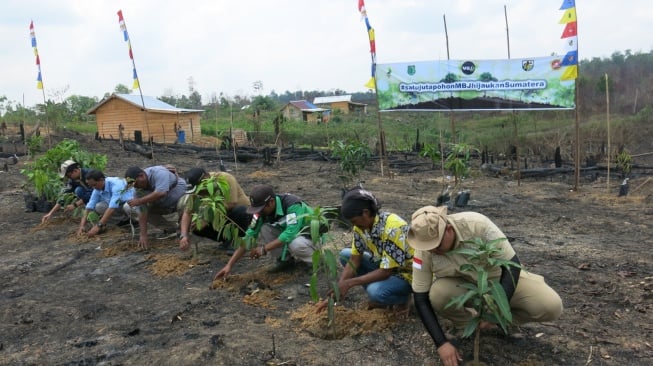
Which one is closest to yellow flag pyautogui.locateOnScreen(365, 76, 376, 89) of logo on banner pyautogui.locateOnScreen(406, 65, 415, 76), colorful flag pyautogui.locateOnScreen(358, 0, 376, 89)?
colorful flag pyautogui.locateOnScreen(358, 0, 376, 89)

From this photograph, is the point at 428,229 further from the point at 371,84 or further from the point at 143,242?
the point at 371,84

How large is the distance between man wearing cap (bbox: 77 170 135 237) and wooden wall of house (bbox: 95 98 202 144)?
17702 millimetres

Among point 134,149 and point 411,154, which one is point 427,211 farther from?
point 134,149

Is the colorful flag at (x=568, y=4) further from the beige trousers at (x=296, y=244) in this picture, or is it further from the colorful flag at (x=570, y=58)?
the beige trousers at (x=296, y=244)

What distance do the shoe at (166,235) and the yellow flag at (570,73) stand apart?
707 centimetres

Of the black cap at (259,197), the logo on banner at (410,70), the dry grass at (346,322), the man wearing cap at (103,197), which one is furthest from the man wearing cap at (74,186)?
the logo on banner at (410,70)

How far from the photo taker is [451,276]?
2.51 meters

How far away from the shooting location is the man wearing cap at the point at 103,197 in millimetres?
5129

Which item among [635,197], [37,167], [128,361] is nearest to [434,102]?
[635,197]

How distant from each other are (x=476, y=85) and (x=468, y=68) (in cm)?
38

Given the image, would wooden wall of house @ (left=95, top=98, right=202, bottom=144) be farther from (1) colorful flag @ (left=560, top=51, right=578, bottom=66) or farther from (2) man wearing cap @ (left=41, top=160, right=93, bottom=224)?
(1) colorful flag @ (left=560, top=51, right=578, bottom=66)

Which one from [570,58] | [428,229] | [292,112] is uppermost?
[292,112]

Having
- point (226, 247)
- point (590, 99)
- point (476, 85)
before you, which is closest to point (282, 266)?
point (226, 247)

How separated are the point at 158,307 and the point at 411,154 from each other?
12.1 m
